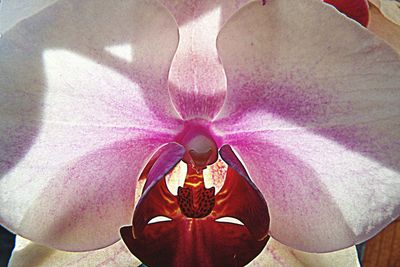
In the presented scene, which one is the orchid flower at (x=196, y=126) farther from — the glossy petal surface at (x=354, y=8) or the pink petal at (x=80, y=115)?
the glossy petal surface at (x=354, y=8)

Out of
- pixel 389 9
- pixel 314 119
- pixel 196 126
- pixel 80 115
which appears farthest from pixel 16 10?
pixel 389 9

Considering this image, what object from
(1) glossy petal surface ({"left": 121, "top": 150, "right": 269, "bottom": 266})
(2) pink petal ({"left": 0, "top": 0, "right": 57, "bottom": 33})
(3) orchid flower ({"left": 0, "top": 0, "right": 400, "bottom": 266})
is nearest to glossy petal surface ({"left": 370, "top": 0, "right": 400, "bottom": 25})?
(3) orchid flower ({"left": 0, "top": 0, "right": 400, "bottom": 266})

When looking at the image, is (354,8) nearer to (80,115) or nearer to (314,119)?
(314,119)

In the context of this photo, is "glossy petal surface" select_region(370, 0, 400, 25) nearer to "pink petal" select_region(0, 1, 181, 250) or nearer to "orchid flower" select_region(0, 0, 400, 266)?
"orchid flower" select_region(0, 0, 400, 266)

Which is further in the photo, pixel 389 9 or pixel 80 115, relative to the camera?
pixel 389 9

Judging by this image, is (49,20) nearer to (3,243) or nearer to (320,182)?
(320,182)

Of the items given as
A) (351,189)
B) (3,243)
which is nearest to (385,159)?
(351,189)

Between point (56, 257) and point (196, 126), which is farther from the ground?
point (196, 126)
